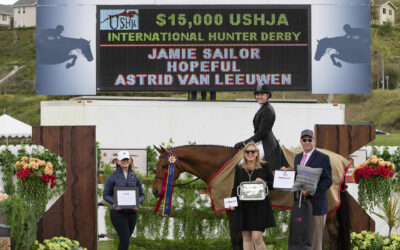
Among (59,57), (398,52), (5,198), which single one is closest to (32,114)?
(59,57)

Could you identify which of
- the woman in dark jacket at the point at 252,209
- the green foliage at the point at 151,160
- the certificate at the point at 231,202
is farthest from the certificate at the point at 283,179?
the green foliage at the point at 151,160

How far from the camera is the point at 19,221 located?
8023 millimetres

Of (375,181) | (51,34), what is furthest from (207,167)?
(51,34)

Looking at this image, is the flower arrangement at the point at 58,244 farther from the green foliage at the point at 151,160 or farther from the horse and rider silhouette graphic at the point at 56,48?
the horse and rider silhouette graphic at the point at 56,48

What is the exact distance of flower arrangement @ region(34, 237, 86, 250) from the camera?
8.48 m

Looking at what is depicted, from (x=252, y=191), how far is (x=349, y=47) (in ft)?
43.5

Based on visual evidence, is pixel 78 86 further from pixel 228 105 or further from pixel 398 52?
pixel 398 52

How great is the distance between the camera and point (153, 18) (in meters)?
18.9

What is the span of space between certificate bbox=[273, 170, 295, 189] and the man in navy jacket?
194 millimetres

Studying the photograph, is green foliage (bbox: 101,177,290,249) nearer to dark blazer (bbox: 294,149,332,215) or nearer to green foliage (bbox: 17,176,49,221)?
green foliage (bbox: 17,176,49,221)

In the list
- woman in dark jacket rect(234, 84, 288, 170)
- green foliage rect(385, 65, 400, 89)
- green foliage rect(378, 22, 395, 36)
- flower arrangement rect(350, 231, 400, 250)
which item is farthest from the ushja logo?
green foliage rect(378, 22, 395, 36)

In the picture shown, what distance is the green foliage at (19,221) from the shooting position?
7.93 m

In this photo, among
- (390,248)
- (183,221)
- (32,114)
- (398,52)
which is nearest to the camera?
(390,248)

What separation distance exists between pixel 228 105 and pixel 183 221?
10.9 meters
